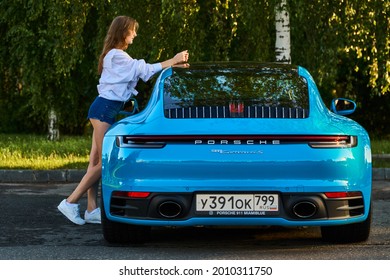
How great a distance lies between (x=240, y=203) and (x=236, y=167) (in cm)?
26

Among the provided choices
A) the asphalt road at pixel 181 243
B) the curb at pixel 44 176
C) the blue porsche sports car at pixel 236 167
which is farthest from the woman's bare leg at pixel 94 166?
the curb at pixel 44 176

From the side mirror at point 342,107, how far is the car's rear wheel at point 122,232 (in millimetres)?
1971

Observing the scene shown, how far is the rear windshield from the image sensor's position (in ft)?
25.2

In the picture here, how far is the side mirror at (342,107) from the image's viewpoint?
8938mm

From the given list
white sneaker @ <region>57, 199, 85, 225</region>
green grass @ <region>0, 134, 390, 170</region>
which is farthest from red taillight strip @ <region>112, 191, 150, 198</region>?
green grass @ <region>0, 134, 390, 170</region>

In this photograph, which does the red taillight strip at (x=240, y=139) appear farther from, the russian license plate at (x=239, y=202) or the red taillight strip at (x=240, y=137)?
the russian license plate at (x=239, y=202)

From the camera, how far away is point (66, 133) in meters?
34.8

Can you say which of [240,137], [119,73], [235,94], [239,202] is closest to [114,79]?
[119,73]

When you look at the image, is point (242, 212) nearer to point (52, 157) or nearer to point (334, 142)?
point (334, 142)

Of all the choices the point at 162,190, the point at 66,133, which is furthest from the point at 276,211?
the point at 66,133

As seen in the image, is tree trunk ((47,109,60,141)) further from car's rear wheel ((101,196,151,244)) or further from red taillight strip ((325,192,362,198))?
red taillight strip ((325,192,362,198))

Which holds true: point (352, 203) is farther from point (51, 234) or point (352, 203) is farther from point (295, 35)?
point (295, 35)

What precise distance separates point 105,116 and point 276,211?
97.4 inches

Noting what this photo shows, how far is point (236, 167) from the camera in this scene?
7355 millimetres
